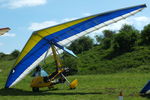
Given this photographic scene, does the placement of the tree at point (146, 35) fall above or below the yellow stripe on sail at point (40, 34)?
above

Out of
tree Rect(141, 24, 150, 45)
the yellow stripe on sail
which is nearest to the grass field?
the yellow stripe on sail

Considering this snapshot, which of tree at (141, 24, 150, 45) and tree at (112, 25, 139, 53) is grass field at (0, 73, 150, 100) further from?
tree at (141, 24, 150, 45)

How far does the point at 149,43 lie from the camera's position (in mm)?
43844

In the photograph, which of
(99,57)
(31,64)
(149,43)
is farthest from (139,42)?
(31,64)

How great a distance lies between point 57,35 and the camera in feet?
51.2

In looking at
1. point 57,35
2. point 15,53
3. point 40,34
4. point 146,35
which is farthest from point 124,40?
point 15,53

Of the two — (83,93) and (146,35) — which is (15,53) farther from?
(83,93)

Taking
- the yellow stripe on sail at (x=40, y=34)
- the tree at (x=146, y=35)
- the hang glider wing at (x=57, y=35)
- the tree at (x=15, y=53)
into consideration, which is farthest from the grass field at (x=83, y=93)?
the tree at (x=15, y=53)

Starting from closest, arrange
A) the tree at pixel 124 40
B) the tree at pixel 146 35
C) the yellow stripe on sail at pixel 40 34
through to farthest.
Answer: the yellow stripe on sail at pixel 40 34 → the tree at pixel 146 35 → the tree at pixel 124 40

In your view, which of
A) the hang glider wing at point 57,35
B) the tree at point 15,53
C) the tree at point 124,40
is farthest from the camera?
the tree at point 15,53

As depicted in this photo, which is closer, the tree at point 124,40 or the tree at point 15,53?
the tree at point 124,40

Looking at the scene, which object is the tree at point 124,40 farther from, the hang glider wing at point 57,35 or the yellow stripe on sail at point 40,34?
the yellow stripe on sail at point 40,34

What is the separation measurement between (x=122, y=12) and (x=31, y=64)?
23.2 feet

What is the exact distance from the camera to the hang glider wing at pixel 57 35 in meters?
13.9
